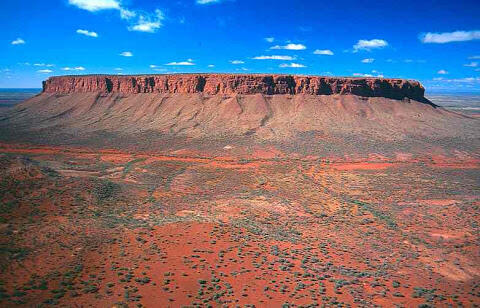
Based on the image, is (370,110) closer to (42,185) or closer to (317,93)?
(317,93)

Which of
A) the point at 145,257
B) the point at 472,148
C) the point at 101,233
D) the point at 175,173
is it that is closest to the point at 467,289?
the point at 145,257

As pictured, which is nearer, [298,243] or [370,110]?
[298,243]

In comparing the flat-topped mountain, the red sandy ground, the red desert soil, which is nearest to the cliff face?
the flat-topped mountain

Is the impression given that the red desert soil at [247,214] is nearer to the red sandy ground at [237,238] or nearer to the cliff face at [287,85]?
the red sandy ground at [237,238]

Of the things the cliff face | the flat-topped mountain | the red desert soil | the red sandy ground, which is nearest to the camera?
the red sandy ground

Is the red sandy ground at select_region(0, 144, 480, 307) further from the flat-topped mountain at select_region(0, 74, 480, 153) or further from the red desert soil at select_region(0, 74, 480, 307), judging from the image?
the flat-topped mountain at select_region(0, 74, 480, 153)

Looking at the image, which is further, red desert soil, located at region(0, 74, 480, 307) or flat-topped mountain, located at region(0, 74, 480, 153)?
flat-topped mountain, located at region(0, 74, 480, 153)

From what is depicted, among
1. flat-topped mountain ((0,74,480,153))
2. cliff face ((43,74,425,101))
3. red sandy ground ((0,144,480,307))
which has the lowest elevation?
red sandy ground ((0,144,480,307))

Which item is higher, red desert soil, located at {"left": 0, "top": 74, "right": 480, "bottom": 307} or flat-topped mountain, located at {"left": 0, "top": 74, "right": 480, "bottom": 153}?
Answer: flat-topped mountain, located at {"left": 0, "top": 74, "right": 480, "bottom": 153}
